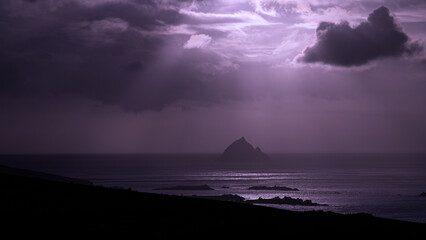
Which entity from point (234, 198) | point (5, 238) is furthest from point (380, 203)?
point (5, 238)

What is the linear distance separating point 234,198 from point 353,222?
6450cm

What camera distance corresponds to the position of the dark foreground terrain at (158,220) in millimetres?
19422

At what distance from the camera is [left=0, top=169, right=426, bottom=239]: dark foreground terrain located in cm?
1942

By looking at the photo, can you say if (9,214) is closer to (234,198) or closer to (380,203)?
(234,198)

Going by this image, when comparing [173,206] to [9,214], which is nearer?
[9,214]

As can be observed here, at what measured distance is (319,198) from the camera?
103562 mm

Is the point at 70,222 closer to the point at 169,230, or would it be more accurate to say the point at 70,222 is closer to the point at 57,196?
the point at 169,230

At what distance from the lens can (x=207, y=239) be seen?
1859 cm

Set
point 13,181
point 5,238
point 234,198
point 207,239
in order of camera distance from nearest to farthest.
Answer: point 5,238 < point 207,239 < point 13,181 < point 234,198

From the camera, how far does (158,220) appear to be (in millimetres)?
22422

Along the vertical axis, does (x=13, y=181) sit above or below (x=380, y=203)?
above

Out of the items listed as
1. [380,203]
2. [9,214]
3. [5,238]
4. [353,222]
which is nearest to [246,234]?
[353,222]

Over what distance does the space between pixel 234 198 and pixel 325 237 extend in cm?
6901

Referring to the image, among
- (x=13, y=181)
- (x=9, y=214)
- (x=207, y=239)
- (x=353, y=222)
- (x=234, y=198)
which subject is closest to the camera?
(x=207, y=239)
